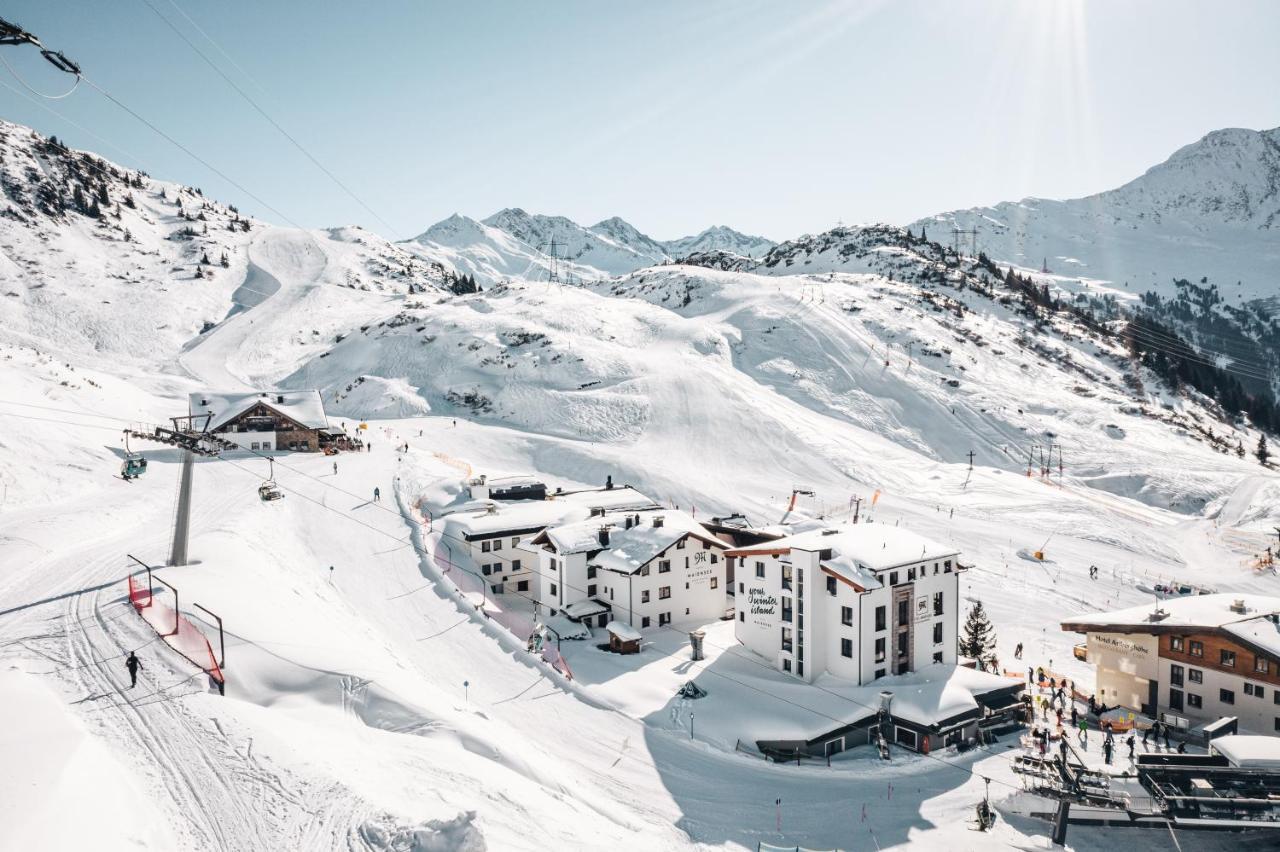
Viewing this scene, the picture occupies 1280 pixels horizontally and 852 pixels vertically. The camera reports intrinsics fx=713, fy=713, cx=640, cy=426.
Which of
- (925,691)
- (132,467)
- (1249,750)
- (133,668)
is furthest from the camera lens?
(132,467)

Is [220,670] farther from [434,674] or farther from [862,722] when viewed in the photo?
[862,722]

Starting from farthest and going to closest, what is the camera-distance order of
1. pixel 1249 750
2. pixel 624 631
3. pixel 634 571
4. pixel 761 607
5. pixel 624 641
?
pixel 634 571, pixel 761 607, pixel 624 631, pixel 624 641, pixel 1249 750

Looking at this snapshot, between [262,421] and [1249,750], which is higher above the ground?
[262,421]

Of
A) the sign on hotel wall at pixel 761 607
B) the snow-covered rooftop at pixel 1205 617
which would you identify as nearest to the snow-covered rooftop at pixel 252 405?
the sign on hotel wall at pixel 761 607

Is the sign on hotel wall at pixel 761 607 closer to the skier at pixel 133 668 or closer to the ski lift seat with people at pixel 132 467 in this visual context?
the skier at pixel 133 668

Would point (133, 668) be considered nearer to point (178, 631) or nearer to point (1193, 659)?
point (178, 631)

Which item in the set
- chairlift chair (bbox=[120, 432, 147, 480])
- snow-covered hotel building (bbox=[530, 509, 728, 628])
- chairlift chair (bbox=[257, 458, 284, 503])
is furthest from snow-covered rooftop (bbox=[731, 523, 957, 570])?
chairlift chair (bbox=[120, 432, 147, 480])

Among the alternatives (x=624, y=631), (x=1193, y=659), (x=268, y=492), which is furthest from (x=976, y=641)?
(x=268, y=492)
